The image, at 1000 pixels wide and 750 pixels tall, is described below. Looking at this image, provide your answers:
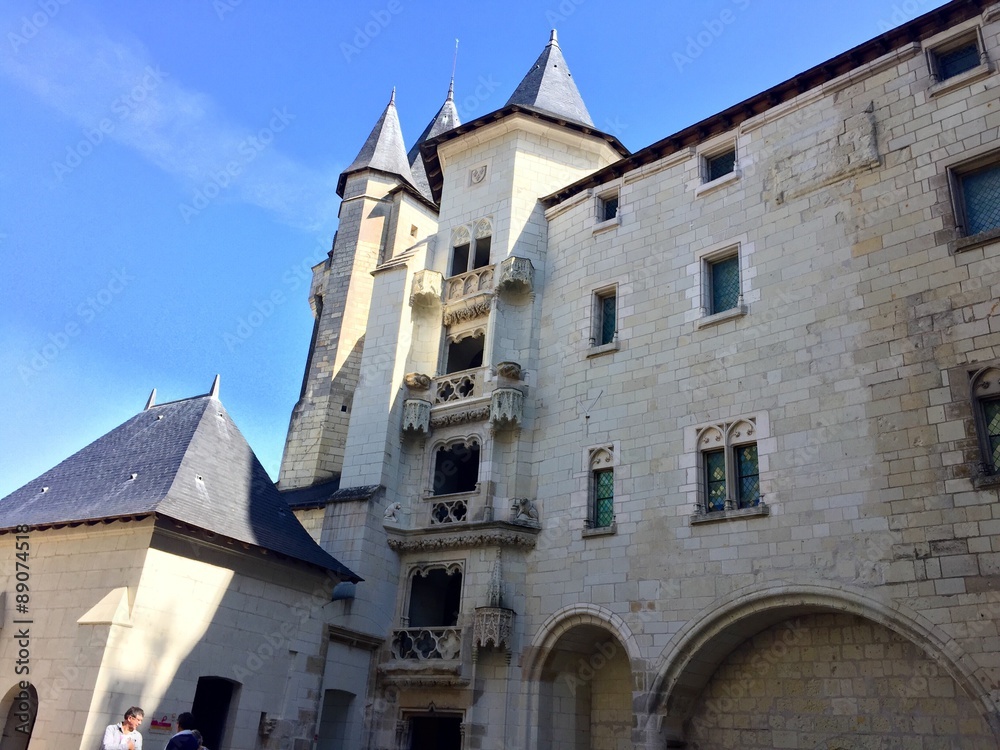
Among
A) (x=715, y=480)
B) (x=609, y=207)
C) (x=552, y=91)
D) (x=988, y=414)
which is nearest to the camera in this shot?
(x=988, y=414)

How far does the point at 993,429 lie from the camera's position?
1124 centimetres

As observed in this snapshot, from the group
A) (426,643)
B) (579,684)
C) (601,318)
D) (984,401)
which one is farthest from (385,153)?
(984,401)

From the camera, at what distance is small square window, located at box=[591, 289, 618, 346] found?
17.0 meters

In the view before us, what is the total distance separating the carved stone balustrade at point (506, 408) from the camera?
16.7 metres

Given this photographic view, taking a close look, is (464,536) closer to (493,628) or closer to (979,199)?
(493,628)

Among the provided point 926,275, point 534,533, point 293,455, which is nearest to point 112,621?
point 534,533

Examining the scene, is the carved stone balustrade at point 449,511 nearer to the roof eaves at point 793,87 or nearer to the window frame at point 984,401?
the roof eaves at point 793,87

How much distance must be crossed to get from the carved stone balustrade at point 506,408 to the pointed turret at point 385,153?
42.7ft

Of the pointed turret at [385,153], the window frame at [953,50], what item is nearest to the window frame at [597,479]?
the window frame at [953,50]

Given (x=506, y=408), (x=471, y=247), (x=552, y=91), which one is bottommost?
(x=506, y=408)

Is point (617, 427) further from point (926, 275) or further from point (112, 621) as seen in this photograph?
point (112, 621)

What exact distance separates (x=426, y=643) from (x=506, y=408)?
5.04 metres

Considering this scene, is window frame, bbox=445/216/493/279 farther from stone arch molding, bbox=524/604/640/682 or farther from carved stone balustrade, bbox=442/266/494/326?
stone arch molding, bbox=524/604/640/682

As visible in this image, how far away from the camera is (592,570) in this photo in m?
14.8
